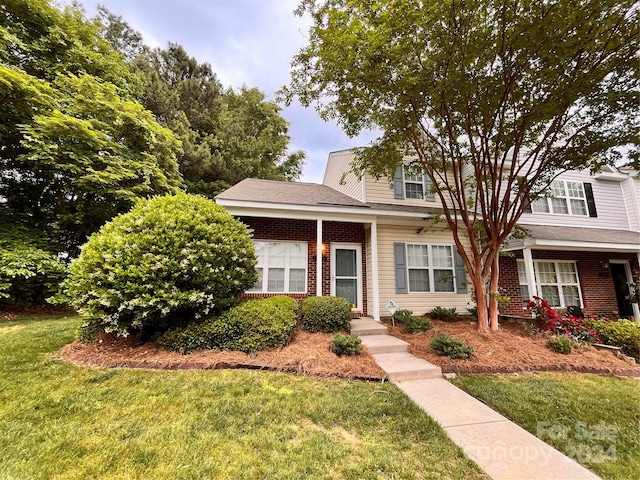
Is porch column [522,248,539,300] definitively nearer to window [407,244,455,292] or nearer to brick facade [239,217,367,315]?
window [407,244,455,292]

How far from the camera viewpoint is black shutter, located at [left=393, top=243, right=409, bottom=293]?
8258 mm

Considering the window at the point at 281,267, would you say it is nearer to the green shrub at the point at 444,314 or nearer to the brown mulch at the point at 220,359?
the brown mulch at the point at 220,359

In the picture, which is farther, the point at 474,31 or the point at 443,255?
the point at 443,255

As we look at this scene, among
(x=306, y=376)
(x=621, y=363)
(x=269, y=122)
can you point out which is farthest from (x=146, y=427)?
(x=269, y=122)

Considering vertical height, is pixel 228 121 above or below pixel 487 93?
above

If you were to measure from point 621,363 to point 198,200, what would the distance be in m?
8.53

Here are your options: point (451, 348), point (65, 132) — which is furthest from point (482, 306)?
point (65, 132)

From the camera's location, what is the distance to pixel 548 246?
8086 mm

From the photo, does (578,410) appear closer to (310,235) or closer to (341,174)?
(310,235)

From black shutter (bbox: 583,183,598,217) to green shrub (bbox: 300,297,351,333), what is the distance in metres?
11.4

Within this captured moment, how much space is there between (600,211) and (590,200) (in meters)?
0.61

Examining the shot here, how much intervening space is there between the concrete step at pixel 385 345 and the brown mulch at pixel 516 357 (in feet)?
0.59

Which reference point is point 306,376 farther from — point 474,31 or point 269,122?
point 269,122

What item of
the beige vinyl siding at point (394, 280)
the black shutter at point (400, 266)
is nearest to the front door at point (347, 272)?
the beige vinyl siding at point (394, 280)
